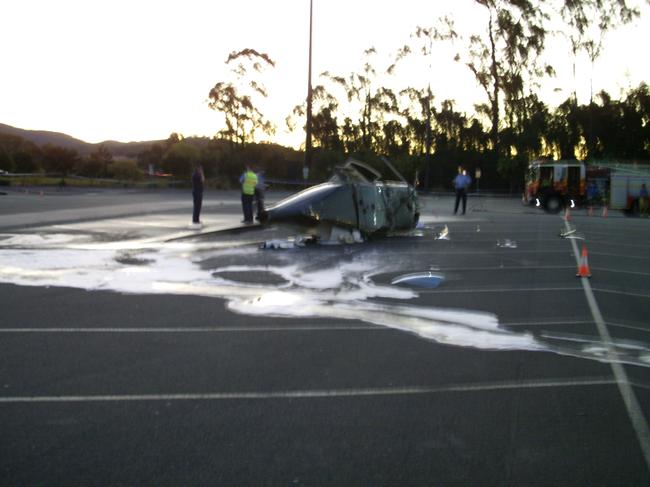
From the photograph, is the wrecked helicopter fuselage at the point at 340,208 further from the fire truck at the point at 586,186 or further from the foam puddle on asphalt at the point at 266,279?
the fire truck at the point at 586,186

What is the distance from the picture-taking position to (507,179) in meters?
59.7

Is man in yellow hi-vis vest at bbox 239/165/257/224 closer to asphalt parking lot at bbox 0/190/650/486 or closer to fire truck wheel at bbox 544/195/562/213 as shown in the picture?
asphalt parking lot at bbox 0/190/650/486

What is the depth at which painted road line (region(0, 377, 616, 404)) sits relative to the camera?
5.62 meters

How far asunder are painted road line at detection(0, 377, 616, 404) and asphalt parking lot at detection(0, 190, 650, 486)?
2 centimetres

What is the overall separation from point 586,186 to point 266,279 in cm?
3068

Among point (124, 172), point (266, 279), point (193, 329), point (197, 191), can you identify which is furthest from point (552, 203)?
point (124, 172)

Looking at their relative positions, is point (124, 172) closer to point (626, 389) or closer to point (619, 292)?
point (619, 292)

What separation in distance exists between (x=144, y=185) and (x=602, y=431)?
53768mm

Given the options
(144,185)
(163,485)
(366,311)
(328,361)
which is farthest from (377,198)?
(144,185)

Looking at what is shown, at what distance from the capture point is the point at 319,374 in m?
6.36

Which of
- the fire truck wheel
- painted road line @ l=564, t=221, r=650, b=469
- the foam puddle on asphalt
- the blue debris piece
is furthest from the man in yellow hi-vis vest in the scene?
the fire truck wheel

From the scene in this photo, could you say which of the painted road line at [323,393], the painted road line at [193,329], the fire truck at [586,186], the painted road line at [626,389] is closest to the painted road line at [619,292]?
the painted road line at [626,389]

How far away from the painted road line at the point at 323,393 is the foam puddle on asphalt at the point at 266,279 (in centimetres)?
105

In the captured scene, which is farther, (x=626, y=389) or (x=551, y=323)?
(x=551, y=323)
